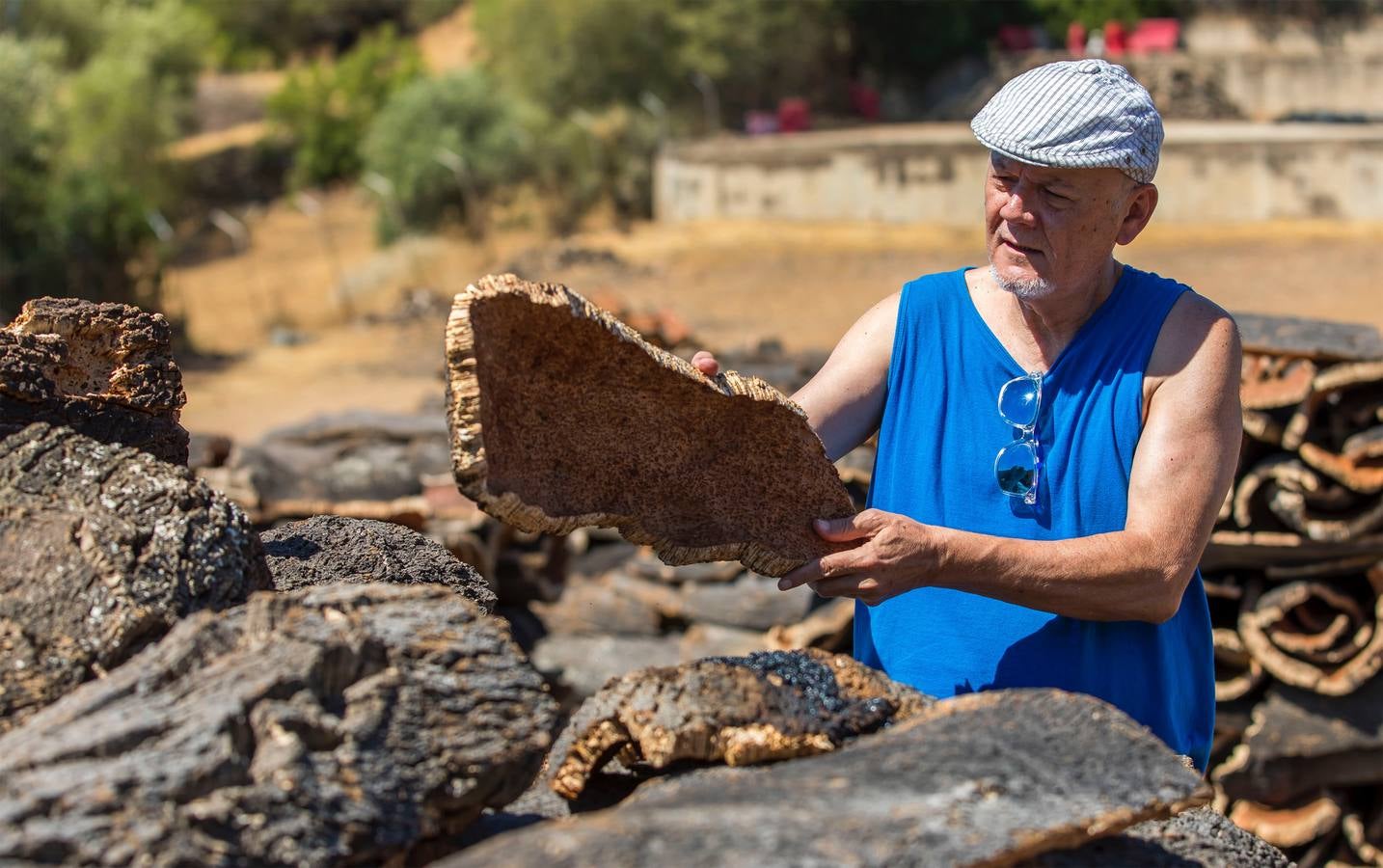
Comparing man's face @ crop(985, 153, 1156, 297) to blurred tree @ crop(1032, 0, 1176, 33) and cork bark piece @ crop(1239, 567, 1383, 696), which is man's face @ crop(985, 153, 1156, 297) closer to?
cork bark piece @ crop(1239, 567, 1383, 696)

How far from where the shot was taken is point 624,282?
22.5m

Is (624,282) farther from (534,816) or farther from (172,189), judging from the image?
(534,816)

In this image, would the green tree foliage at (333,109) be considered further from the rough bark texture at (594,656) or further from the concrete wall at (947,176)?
the rough bark texture at (594,656)

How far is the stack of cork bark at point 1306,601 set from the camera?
17.5 feet

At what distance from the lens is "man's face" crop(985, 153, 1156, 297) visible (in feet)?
8.20

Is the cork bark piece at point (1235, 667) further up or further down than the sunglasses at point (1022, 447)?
further down

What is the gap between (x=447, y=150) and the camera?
1141 inches

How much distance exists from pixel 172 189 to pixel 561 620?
28.1m

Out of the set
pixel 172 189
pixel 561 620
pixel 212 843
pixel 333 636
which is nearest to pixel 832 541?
pixel 333 636

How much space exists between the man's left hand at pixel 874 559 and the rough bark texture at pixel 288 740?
30.1 inches

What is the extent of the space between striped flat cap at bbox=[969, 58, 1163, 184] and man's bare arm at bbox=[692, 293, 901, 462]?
0.47 m

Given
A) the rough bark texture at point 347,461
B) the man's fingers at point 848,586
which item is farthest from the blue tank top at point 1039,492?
the rough bark texture at point 347,461

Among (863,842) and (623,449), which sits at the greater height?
(623,449)

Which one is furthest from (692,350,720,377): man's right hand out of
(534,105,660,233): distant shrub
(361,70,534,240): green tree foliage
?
(361,70,534,240): green tree foliage
